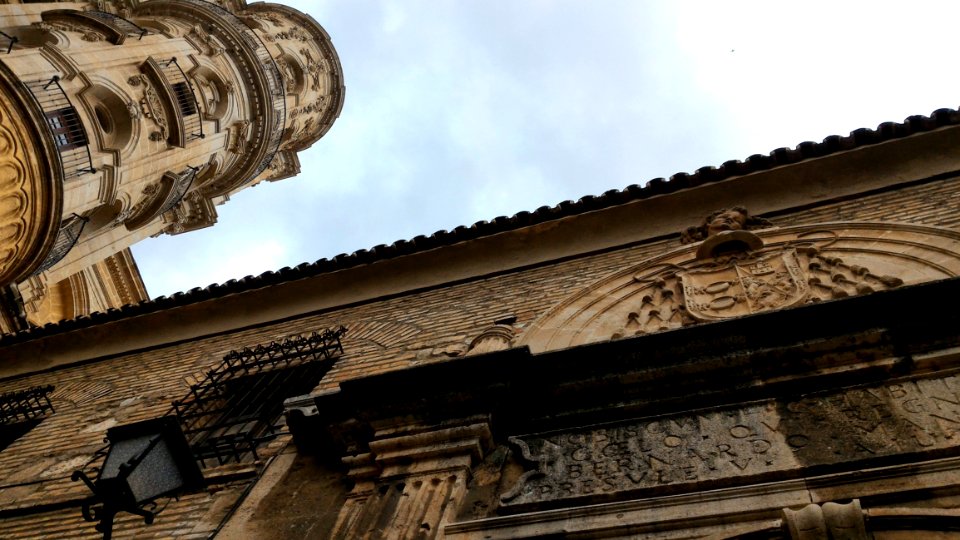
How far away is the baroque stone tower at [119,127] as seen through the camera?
10.9 meters

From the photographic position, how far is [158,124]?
48.5 feet

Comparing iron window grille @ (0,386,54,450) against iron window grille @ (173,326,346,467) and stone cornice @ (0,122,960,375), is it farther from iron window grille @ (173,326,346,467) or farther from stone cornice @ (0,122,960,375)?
iron window grille @ (173,326,346,467)

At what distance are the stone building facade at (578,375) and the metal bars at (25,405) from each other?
0.24ft

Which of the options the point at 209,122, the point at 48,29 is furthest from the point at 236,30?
the point at 48,29

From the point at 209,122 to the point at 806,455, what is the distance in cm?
1599

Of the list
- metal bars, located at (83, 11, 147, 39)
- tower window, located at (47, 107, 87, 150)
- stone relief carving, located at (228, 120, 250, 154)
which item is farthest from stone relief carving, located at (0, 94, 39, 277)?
stone relief carving, located at (228, 120, 250, 154)

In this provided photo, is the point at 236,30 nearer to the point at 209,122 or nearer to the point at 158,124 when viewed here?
the point at 209,122

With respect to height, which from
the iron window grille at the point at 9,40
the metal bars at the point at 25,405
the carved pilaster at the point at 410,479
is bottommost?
the carved pilaster at the point at 410,479

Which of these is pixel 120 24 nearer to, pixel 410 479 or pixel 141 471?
pixel 141 471

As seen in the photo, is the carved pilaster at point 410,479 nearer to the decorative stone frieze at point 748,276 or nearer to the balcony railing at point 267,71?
the decorative stone frieze at point 748,276

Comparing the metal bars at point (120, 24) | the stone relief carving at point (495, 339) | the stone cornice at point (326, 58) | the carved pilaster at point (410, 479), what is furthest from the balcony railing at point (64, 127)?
the stone cornice at point (326, 58)

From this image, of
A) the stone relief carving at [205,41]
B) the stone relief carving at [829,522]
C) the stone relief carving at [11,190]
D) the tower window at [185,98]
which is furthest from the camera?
the stone relief carving at [205,41]

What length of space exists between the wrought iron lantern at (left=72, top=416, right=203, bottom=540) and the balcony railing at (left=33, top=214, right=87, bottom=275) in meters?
8.94

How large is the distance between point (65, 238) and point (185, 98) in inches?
207
